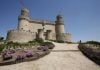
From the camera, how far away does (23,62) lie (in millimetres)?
18453

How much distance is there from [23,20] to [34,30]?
7.00 meters

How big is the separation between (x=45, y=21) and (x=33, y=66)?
4775 centimetres

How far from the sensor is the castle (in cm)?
4734

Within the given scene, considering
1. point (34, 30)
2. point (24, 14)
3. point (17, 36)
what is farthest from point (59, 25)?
point (17, 36)

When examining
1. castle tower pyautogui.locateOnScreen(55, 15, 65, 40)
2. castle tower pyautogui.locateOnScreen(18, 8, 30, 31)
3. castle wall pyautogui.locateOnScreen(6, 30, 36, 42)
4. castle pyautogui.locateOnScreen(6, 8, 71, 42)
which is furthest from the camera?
castle tower pyautogui.locateOnScreen(55, 15, 65, 40)

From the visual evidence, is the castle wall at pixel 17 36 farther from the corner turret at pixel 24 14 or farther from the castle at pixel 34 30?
the corner turret at pixel 24 14

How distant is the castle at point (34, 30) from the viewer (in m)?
47.3

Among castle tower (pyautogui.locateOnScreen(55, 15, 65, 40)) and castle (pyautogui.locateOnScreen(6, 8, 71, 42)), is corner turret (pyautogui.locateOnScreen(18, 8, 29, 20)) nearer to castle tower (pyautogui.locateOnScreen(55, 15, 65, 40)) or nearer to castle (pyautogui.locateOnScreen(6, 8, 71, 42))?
castle (pyautogui.locateOnScreen(6, 8, 71, 42))

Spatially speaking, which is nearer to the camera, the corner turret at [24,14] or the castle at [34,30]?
the castle at [34,30]

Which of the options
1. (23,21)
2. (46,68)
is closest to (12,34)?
(23,21)

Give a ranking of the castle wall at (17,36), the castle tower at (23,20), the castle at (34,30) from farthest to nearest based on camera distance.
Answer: the castle tower at (23,20) < the castle at (34,30) < the castle wall at (17,36)

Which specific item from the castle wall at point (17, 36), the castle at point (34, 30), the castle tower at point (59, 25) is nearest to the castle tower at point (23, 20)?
the castle at point (34, 30)

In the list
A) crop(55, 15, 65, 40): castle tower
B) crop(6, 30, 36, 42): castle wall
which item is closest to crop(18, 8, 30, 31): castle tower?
crop(6, 30, 36, 42): castle wall

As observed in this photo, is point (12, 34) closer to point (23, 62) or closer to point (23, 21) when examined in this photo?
point (23, 21)
